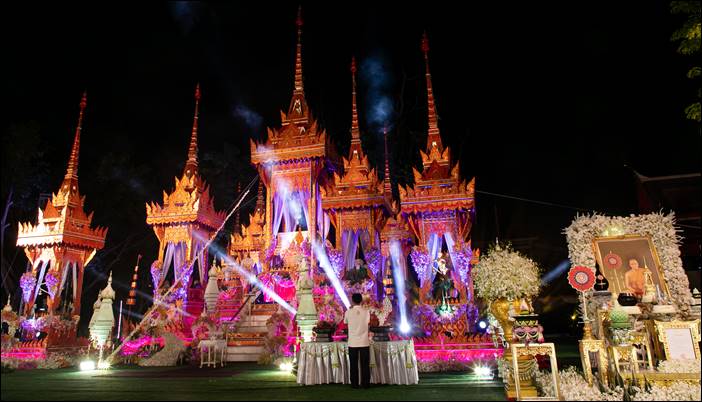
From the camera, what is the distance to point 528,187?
64.2ft

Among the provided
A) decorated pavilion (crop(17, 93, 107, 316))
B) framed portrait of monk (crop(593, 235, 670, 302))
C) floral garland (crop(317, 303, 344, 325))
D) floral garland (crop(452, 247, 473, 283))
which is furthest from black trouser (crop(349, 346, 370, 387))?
decorated pavilion (crop(17, 93, 107, 316))

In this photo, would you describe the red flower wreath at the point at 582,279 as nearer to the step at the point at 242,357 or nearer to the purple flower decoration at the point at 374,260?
the purple flower decoration at the point at 374,260

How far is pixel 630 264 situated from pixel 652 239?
0.68m

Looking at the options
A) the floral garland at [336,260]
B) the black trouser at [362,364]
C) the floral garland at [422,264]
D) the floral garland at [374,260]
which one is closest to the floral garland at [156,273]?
the floral garland at [336,260]

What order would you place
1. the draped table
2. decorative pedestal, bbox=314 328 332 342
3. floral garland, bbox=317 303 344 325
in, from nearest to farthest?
the draped table, decorative pedestal, bbox=314 328 332 342, floral garland, bbox=317 303 344 325

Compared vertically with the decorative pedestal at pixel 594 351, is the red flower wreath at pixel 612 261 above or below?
above

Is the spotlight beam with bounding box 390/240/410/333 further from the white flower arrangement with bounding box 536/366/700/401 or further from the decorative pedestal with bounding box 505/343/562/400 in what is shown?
the decorative pedestal with bounding box 505/343/562/400

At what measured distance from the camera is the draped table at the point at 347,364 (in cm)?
645

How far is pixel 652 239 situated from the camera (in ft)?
25.8

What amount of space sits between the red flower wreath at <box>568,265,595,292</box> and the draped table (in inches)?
106

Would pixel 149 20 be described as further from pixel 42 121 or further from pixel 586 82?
pixel 586 82

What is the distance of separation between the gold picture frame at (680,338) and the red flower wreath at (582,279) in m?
1.36

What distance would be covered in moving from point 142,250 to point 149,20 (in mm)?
11940

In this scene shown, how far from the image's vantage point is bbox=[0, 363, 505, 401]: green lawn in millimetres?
5332
